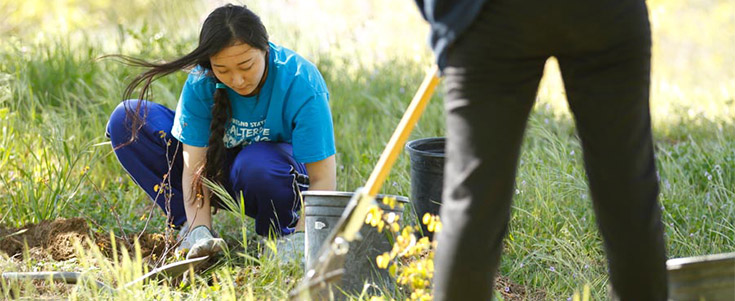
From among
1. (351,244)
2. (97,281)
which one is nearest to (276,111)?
(351,244)

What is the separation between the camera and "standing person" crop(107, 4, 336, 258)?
8.32 ft

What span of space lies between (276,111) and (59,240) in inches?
35.0

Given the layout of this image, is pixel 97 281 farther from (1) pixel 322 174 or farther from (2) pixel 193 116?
(1) pixel 322 174

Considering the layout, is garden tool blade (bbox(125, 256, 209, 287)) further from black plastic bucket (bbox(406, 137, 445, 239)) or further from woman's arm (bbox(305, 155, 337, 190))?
black plastic bucket (bbox(406, 137, 445, 239))

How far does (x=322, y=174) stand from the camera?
8.68 feet

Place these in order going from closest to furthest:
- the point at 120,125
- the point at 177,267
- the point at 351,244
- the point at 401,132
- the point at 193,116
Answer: the point at 401,132 → the point at 351,244 → the point at 177,267 → the point at 193,116 → the point at 120,125

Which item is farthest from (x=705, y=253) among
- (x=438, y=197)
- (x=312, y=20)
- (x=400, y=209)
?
(x=312, y=20)

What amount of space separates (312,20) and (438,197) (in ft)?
15.8

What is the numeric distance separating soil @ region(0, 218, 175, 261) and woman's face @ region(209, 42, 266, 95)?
579mm

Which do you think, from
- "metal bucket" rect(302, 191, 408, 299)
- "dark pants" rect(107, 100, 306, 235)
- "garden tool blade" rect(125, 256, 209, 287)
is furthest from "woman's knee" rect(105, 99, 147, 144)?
"metal bucket" rect(302, 191, 408, 299)

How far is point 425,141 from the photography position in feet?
9.07

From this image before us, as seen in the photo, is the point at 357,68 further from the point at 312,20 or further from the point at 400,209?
the point at 400,209

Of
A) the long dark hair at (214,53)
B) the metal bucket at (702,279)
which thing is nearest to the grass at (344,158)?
the long dark hair at (214,53)

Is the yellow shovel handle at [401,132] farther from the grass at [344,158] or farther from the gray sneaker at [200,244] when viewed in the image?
the gray sneaker at [200,244]
